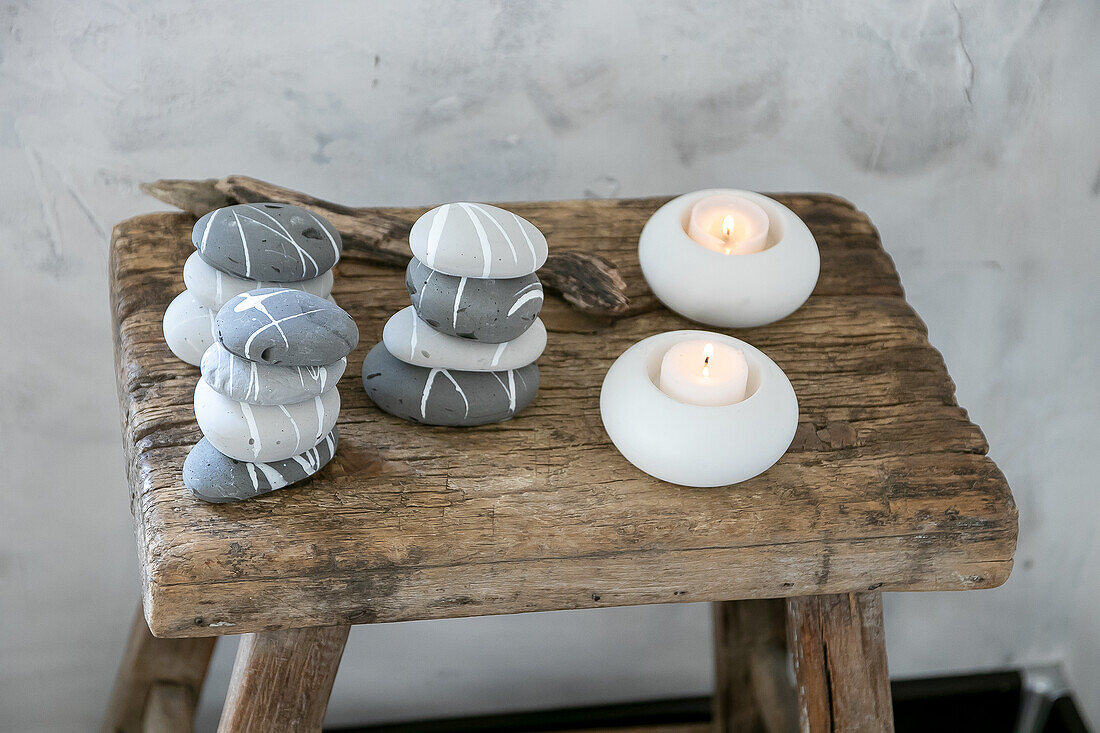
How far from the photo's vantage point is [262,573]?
20.6 inches

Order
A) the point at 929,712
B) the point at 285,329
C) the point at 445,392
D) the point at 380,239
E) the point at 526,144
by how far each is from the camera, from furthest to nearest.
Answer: the point at 929,712 → the point at 526,144 → the point at 380,239 → the point at 445,392 → the point at 285,329

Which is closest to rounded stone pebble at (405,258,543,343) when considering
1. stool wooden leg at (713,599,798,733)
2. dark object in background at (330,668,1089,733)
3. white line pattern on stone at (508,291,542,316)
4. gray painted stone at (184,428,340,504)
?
white line pattern on stone at (508,291,542,316)

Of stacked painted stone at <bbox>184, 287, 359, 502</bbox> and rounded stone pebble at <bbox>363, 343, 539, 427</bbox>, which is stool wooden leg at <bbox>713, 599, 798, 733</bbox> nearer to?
rounded stone pebble at <bbox>363, 343, 539, 427</bbox>

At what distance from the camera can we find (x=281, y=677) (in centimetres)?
61

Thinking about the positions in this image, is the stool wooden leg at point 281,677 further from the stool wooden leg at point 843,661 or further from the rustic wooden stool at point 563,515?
the stool wooden leg at point 843,661

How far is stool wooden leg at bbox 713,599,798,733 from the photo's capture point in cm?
97

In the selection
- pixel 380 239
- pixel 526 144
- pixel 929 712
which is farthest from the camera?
pixel 929 712

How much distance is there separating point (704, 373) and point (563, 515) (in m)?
0.12

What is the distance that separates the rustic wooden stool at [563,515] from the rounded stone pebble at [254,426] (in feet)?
0.13

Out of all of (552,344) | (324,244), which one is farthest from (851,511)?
(324,244)

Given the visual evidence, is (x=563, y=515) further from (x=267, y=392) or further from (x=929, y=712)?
(x=929, y=712)

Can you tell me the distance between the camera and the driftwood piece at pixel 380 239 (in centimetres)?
70

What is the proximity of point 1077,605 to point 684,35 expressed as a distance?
2.91 ft

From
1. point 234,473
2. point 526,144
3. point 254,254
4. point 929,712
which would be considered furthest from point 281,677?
point 929,712
